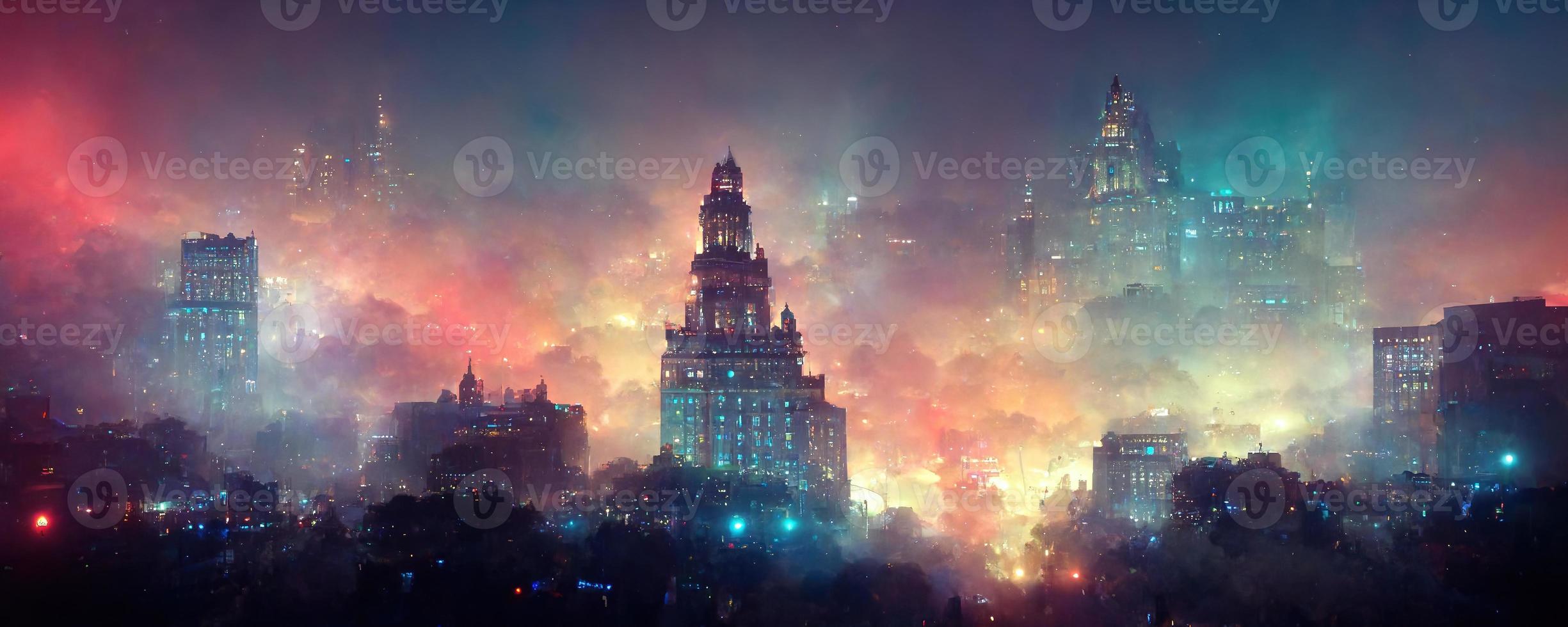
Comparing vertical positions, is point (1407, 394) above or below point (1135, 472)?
above

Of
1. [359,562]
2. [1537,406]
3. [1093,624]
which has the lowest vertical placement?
[1093,624]

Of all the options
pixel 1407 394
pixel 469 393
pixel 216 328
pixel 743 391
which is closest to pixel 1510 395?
pixel 1407 394

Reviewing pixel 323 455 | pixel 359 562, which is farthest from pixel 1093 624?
pixel 323 455

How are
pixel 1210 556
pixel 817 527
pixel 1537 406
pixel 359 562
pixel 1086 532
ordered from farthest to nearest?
pixel 1086 532 → pixel 817 527 → pixel 1537 406 → pixel 1210 556 → pixel 359 562

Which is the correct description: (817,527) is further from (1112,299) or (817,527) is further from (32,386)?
(1112,299)

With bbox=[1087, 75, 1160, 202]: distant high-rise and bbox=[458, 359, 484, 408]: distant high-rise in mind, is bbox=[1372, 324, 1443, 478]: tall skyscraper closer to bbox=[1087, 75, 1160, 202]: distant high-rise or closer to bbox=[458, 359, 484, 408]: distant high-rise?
bbox=[1087, 75, 1160, 202]: distant high-rise

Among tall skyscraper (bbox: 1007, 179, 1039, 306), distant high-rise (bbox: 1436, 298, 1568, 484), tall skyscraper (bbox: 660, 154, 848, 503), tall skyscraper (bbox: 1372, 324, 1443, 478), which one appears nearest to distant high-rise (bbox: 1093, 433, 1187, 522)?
tall skyscraper (bbox: 1372, 324, 1443, 478)

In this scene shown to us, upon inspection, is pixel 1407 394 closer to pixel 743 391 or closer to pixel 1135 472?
pixel 1135 472
